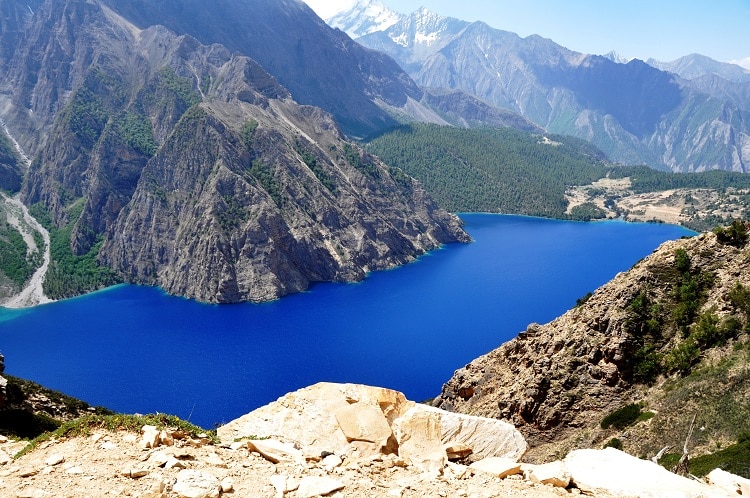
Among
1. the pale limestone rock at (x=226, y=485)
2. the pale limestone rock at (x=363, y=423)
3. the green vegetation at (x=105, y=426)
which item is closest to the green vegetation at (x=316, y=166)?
the pale limestone rock at (x=363, y=423)

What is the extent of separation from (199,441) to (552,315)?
116607 millimetres

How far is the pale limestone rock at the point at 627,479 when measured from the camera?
1469 centimetres

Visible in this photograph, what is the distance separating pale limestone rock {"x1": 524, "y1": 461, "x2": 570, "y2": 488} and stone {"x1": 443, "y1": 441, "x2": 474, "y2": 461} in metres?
3.22

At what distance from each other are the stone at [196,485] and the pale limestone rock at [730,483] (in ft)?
45.8

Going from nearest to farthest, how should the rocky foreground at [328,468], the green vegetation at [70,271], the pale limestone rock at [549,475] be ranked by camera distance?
the rocky foreground at [328,468], the pale limestone rock at [549,475], the green vegetation at [70,271]

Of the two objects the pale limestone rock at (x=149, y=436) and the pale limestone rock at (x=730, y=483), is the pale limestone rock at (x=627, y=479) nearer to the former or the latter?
the pale limestone rock at (x=730, y=483)

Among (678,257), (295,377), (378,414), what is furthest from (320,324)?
(378,414)

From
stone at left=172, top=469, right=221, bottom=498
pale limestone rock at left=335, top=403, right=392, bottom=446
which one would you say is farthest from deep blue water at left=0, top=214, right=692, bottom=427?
stone at left=172, top=469, right=221, bottom=498

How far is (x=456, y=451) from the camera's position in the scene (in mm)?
18297

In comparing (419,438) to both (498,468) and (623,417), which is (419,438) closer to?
(498,468)

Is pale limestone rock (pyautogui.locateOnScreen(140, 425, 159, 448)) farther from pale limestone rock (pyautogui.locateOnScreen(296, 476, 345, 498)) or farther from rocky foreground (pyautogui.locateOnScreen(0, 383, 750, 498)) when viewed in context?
pale limestone rock (pyautogui.locateOnScreen(296, 476, 345, 498))

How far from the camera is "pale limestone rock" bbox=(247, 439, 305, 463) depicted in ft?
50.3

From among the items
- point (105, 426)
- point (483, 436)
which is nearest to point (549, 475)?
point (483, 436)

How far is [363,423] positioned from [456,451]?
3336mm
